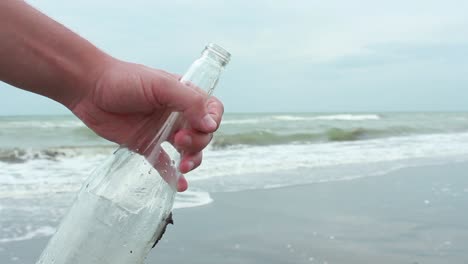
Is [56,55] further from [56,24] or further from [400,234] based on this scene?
[400,234]

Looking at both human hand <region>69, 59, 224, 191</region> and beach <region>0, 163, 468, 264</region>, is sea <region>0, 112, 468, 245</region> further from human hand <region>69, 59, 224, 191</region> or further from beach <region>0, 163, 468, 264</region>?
human hand <region>69, 59, 224, 191</region>

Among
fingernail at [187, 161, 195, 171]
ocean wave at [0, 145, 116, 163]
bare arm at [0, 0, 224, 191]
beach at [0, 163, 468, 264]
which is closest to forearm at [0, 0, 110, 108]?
bare arm at [0, 0, 224, 191]

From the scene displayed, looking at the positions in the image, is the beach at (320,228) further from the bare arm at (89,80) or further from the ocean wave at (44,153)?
the ocean wave at (44,153)

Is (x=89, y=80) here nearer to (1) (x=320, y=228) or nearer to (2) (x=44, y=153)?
(1) (x=320, y=228)

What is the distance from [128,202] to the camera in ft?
3.66

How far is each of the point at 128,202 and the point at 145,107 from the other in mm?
199

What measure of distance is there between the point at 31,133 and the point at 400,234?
14944mm

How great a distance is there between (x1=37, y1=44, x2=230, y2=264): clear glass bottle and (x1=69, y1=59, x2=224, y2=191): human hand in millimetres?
31

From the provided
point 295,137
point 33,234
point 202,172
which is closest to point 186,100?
point 33,234

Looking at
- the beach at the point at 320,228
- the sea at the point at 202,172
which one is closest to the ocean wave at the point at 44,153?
the sea at the point at 202,172

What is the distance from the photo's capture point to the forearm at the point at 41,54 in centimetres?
95

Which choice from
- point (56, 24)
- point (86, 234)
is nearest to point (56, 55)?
point (56, 24)

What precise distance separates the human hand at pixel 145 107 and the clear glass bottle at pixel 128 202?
0.03 meters

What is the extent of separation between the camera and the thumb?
1.00 metres
